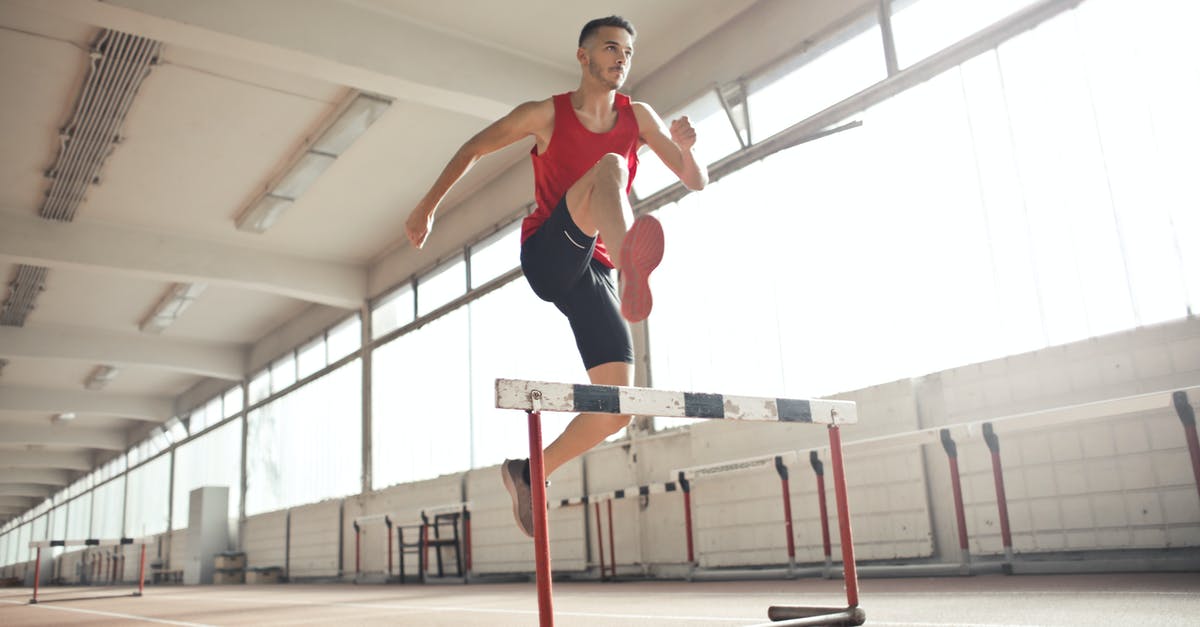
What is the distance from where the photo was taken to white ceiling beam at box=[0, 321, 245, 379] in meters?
13.2

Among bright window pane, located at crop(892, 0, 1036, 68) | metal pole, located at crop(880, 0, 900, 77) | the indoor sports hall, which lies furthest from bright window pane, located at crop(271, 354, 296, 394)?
bright window pane, located at crop(892, 0, 1036, 68)

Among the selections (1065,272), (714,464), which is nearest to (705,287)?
(714,464)

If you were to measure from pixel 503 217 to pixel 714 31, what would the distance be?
317cm

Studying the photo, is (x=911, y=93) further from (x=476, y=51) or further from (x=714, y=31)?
(x=476, y=51)

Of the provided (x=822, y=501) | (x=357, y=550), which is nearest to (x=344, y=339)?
(x=357, y=550)

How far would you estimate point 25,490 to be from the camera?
27859 millimetres

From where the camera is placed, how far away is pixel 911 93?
5.73 m

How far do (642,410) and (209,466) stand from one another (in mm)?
17311

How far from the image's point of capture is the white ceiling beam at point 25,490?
88.4 feet

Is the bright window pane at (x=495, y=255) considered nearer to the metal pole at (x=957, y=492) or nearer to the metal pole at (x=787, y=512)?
the metal pole at (x=787, y=512)

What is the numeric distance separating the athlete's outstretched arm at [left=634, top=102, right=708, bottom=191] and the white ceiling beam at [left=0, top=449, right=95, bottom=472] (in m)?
24.9

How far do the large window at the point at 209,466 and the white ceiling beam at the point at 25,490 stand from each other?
11.6m

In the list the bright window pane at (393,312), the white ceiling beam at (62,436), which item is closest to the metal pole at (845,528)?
the bright window pane at (393,312)

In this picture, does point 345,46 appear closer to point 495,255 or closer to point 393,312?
point 495,255
